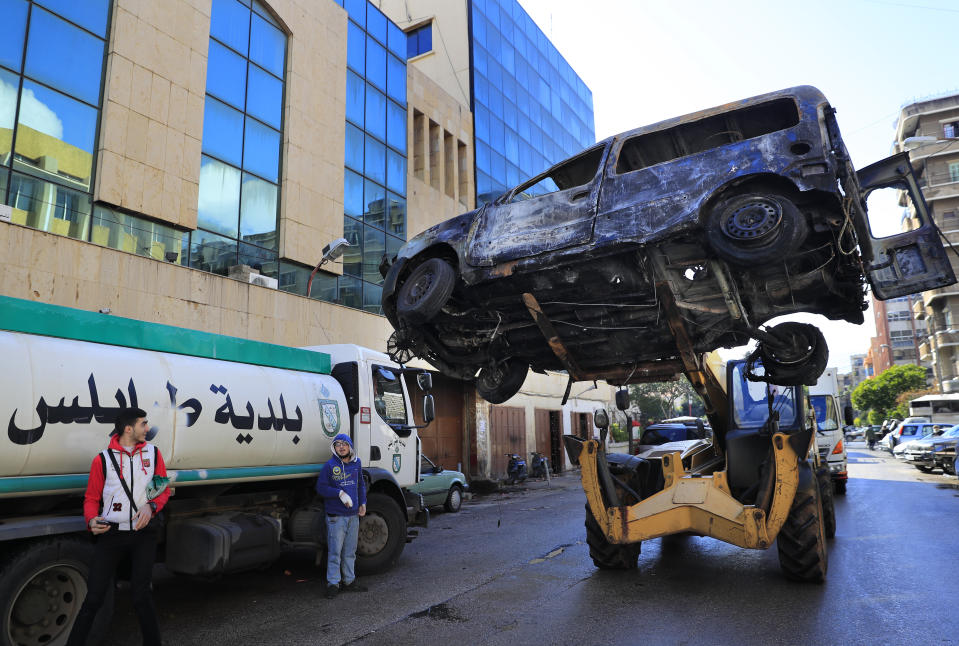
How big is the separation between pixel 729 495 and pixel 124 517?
5.18m

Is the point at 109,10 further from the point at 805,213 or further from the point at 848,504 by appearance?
the point at 848,504

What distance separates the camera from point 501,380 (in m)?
6.97

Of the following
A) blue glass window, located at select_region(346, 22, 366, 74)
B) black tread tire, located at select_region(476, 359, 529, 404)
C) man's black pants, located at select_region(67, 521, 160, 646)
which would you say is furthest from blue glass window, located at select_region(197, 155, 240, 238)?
man's black pants, located at select_region(67, 521, 160, 646)

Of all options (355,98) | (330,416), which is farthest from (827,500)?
(355,98)

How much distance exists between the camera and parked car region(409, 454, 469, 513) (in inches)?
495

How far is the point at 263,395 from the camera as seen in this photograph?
20.6ft

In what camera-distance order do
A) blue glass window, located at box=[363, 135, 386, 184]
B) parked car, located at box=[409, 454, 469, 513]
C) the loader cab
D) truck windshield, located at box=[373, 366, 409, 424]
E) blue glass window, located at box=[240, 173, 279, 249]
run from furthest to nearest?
blue glass window, located at box=[363, 135, 386, 184] < blue glass window, located at box=[240, 173, 279, 249] < parked car, located at box=[409, 454, 469, 513] < truck windshield, located at box=[373, 366, 409, 424] < the loader cab

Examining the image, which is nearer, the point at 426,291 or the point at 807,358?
the point at 807,358

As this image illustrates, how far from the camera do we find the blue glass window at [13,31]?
393 inches

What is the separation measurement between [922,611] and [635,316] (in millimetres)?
3399

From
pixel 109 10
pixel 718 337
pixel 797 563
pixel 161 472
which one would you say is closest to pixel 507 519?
Result: pixel 797 563

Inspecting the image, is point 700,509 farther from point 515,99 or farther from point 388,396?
point 515,99

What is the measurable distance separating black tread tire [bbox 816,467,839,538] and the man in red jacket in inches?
295

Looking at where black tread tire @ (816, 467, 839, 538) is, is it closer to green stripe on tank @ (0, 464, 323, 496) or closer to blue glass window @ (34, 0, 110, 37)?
green stripe on tank @ (0, 464, 323, 496)
